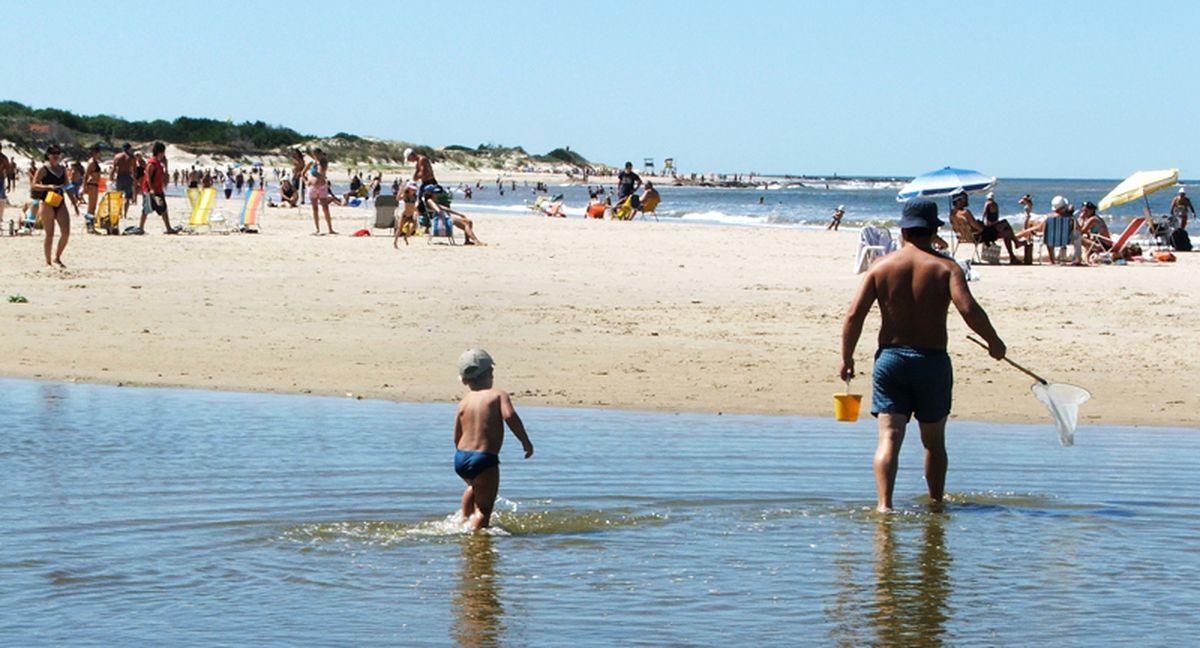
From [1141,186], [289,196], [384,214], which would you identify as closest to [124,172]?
[384,214]

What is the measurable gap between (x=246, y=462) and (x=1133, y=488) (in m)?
4.96

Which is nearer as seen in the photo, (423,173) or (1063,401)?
(1063,401)

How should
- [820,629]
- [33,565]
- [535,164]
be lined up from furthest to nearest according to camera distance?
[535,164] → [33,565] → [820,629]

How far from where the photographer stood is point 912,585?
6715 millimetres

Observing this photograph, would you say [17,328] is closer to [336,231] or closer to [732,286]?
[732,286]

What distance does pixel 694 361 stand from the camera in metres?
13.1

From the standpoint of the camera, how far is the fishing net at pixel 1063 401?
859 centimetres

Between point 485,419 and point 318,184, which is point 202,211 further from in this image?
point 485,419

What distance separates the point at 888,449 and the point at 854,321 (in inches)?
26.2

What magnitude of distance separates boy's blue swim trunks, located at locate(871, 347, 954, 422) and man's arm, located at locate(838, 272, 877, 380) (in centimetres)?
20

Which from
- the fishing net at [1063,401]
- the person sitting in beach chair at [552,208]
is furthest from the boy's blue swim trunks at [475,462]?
the person sitting in beach chair at [552,208]

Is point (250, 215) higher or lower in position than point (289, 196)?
lower

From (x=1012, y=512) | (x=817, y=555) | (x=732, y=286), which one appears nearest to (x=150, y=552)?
(x=817, y=555)

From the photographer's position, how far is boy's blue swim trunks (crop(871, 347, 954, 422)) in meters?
7.65
